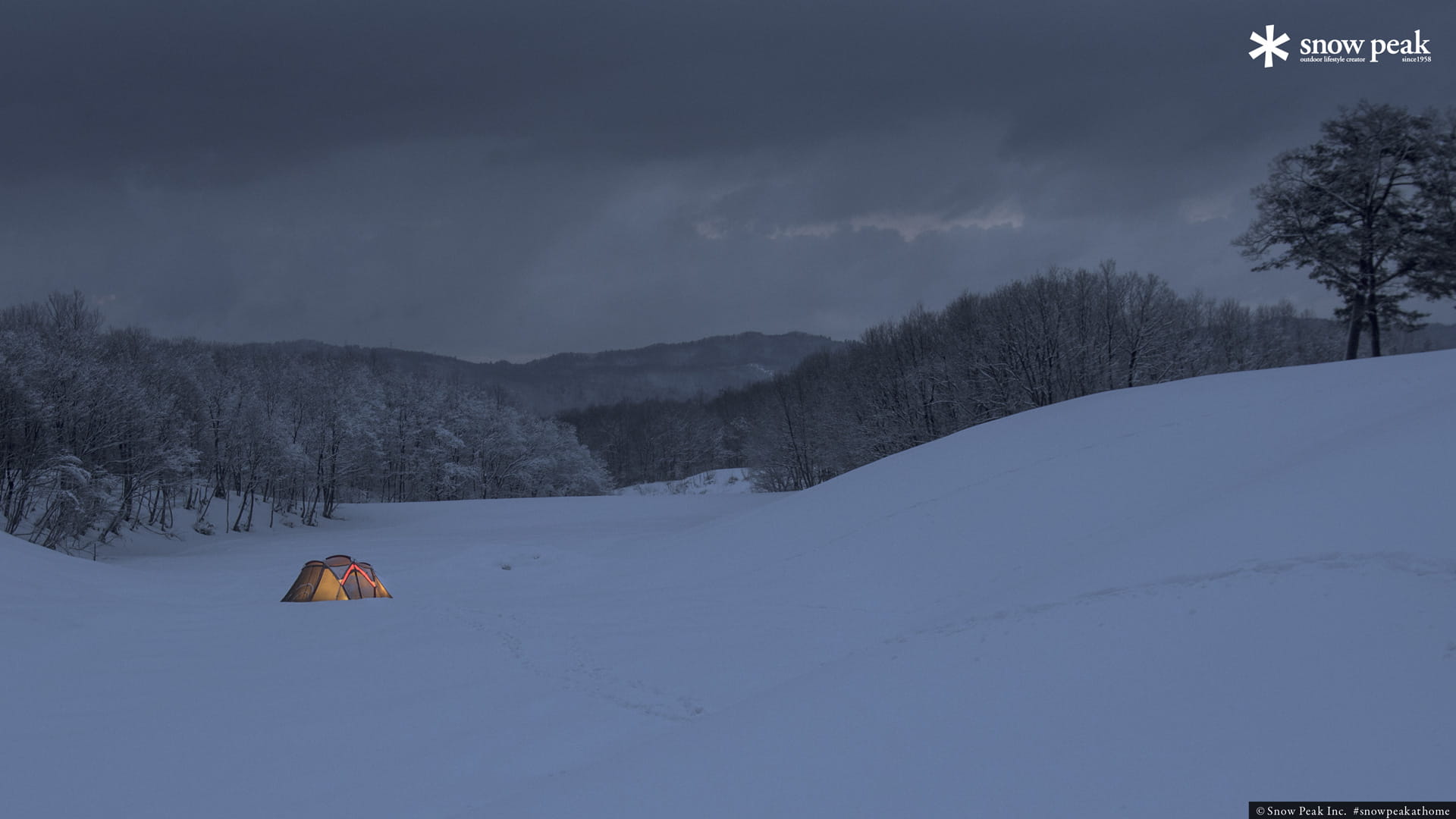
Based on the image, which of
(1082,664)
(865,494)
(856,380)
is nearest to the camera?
(1082,664)

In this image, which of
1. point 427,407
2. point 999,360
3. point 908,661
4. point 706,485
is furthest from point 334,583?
point 706,485

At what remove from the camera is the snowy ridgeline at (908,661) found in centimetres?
408

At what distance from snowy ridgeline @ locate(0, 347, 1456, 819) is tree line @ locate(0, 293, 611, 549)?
16147mm

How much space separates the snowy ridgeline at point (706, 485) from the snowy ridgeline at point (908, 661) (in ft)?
171

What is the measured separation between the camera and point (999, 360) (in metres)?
39.6

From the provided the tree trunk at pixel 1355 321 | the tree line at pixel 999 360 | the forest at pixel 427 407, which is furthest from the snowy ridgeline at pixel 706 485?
the tree trunk at pixel 1355 321

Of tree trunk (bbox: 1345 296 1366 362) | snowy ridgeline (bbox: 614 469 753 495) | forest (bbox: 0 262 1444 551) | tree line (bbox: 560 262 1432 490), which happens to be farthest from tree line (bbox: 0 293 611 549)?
tree trunk (bbox: 1345 296 1366 362)

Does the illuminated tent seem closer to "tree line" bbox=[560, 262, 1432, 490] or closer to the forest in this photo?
the forest

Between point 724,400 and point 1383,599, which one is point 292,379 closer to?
point 1383,599

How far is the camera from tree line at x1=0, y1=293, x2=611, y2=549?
2544 centimetres

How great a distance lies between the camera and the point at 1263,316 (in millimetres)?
53625

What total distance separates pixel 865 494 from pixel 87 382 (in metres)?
28.6

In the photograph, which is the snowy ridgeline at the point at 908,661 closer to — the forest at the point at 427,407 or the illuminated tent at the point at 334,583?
the illuminated tent at the point at 334,583

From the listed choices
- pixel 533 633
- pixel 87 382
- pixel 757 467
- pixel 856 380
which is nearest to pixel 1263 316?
pixel 856 380
